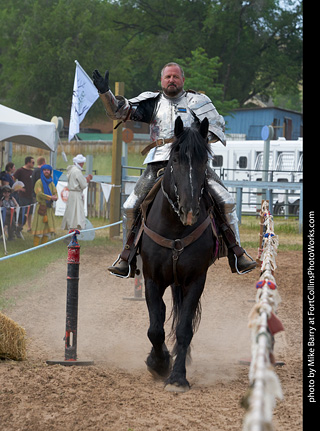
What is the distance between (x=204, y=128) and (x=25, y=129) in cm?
887

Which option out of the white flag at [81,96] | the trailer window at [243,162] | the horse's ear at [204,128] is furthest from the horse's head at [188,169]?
the trailer window at [243,162]

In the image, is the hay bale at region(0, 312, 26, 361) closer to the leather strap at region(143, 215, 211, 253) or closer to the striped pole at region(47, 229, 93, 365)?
the striped pole at region(47, 229, 93, 365)

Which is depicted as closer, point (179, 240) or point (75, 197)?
point (179, 240)

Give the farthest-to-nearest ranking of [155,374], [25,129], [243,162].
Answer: [243,162], [25,129], [155,374]

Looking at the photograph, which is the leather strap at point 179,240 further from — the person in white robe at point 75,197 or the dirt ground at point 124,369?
the person in white robe at point 75,197

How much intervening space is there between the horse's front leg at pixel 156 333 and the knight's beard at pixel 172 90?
5.86ft

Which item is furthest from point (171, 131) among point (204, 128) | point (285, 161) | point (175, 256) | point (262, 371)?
point (285, 161)

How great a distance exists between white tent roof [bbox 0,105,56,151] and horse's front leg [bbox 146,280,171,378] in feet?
26.4

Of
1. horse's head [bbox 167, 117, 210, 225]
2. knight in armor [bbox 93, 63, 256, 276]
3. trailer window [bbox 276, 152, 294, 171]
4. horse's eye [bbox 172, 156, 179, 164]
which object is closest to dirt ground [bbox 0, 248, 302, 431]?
knight in armor [bbox 93, 63, 256, 276]

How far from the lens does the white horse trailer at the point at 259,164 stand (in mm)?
25172

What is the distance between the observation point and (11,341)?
5922 millimetres

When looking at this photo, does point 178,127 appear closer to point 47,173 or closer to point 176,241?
point 176,241

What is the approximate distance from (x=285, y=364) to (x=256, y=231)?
13449 mm

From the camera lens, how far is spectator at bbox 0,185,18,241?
14.4 meters
